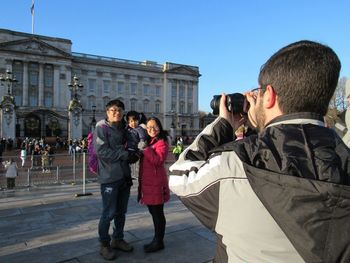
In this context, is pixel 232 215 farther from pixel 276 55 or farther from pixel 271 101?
pixel 276 55

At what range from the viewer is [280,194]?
1.10 meters

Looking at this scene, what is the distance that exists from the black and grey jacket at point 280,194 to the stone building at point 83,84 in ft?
174

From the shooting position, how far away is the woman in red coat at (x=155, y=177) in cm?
455

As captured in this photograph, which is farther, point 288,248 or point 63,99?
point 63,99

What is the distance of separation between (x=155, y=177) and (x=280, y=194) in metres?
3.59

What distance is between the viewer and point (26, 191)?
10.4 metres

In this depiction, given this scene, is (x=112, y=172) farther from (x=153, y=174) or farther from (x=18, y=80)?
(x=18, y=80)

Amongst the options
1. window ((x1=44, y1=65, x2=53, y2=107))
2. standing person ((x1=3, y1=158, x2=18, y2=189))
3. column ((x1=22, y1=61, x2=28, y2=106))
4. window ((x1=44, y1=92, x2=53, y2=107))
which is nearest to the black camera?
standing person ((x1=3, y1=158, x2=18, y2=189))

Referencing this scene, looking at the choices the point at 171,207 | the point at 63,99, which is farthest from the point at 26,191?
the point at 63,99

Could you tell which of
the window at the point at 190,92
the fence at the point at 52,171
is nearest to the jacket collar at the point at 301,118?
the fence at the point at 52,171

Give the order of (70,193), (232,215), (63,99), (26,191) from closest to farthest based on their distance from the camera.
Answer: (232,215) < (70,193) < (26,191) < (63,99)

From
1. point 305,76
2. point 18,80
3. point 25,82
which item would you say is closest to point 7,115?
point 18,80

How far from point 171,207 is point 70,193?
353 cm

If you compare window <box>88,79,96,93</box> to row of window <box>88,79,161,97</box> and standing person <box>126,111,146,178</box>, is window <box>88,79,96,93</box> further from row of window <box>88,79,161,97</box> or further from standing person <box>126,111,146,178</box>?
standing person <box>126,111,146,178</box>
